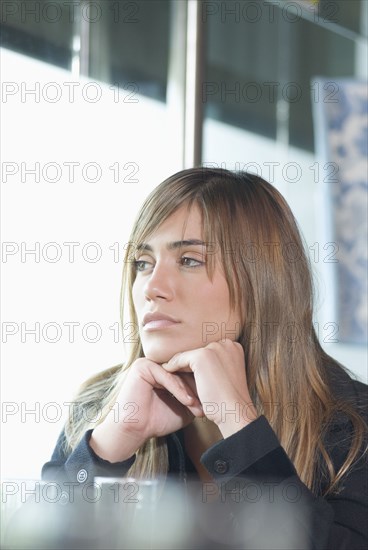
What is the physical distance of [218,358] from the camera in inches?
56.2

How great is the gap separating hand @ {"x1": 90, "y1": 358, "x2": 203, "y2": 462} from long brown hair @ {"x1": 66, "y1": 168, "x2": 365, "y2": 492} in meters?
0.08

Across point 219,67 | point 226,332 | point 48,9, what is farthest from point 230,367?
point 219,67

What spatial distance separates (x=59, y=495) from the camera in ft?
3.79

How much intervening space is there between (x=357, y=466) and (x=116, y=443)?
1.29 feet

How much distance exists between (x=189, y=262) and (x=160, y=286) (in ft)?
0.22

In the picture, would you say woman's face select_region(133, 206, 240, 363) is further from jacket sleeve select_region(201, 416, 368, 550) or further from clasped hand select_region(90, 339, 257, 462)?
jacket sleeve select_region(201, 416, 368, 550)

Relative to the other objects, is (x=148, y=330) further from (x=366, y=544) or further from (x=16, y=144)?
(x=16, y=144)

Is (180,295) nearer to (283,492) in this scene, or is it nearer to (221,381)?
(221,381)

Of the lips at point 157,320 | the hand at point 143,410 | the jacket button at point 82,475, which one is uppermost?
the lips at point 157,320

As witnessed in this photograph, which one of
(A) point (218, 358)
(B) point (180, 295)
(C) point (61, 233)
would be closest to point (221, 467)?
(A) point (218, 358)

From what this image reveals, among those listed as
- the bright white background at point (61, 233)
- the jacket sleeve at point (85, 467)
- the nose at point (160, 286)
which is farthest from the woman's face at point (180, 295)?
the bright white background at point (61, 233)

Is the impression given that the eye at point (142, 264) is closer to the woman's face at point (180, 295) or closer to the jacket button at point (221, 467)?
the woman's face at point (180, 295)

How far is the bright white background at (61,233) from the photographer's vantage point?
7.27ft

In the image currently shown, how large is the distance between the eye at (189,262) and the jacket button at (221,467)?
1.16 feet
